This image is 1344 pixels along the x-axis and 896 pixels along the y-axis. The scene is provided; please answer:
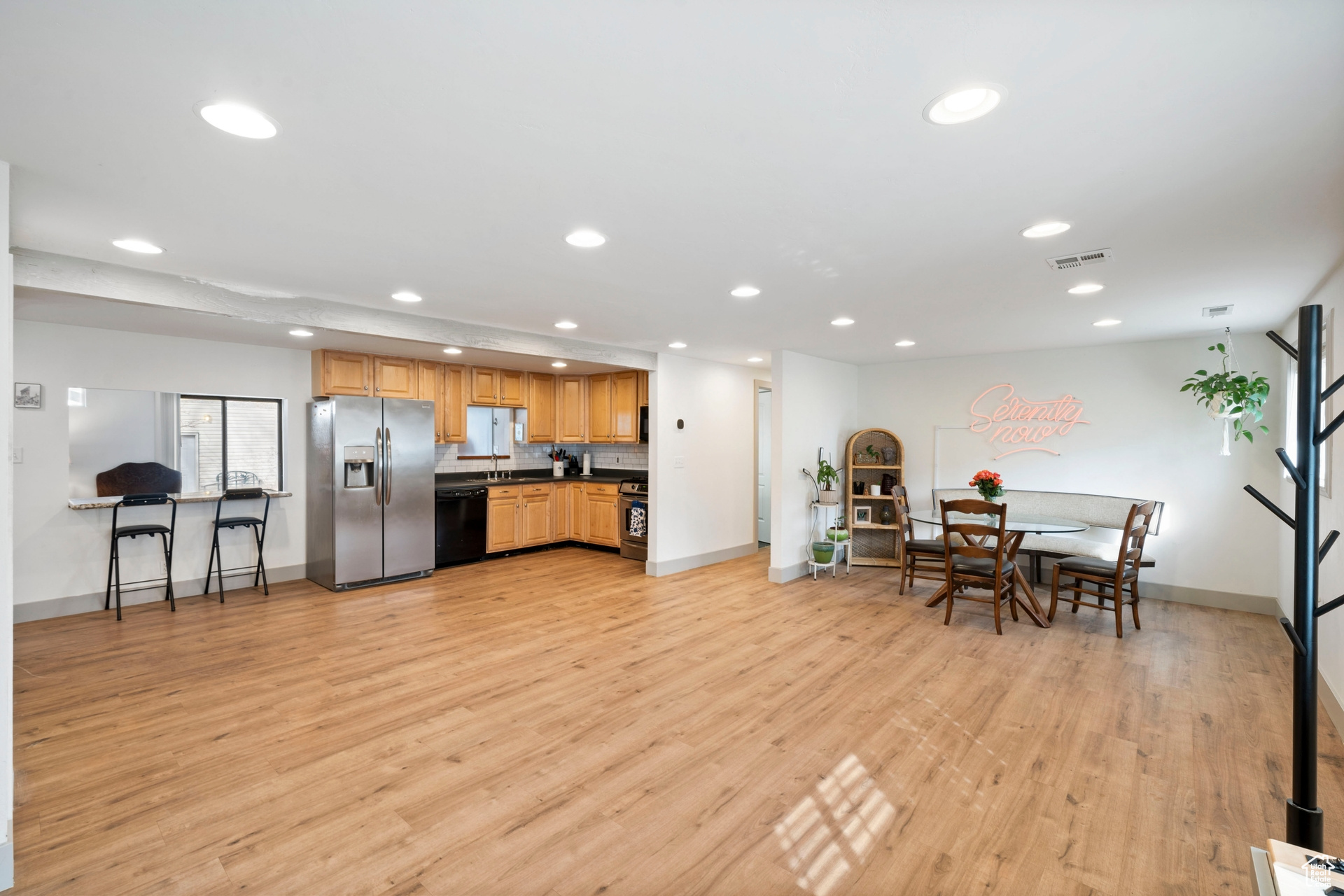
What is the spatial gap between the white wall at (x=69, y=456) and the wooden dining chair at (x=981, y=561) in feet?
20.7

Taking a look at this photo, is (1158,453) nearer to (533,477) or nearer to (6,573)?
(533,477)

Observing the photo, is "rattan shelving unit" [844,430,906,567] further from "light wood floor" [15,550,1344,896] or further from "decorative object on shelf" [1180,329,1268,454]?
"decorative object on shelf" [1180,329,1268,454]

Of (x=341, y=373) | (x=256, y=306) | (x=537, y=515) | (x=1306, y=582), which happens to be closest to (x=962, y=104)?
(x=1306, y=582)

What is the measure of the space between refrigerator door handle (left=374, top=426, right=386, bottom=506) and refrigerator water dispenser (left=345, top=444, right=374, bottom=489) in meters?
0.03

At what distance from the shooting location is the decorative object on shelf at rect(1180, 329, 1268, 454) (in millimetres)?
4625

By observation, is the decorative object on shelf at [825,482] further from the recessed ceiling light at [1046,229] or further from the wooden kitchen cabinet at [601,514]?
the recessed ceiling light at [1046,229]

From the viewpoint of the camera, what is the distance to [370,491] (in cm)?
575

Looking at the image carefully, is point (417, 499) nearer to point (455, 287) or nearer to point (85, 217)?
point (455, 287)

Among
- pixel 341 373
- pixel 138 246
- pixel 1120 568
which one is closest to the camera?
pixel 138 246

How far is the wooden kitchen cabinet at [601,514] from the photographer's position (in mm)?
7426

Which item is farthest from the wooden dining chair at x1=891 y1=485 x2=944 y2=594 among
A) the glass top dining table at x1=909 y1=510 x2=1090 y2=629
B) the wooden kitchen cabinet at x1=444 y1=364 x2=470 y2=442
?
the wooden kitchen cabinet at x1=444 y1=364 x2=470 y2=442

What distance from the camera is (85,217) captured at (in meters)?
2.45

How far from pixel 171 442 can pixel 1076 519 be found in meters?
8.33

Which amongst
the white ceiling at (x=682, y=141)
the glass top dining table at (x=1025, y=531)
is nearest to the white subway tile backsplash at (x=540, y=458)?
the glass top dining table at (x=1025, y=531)
